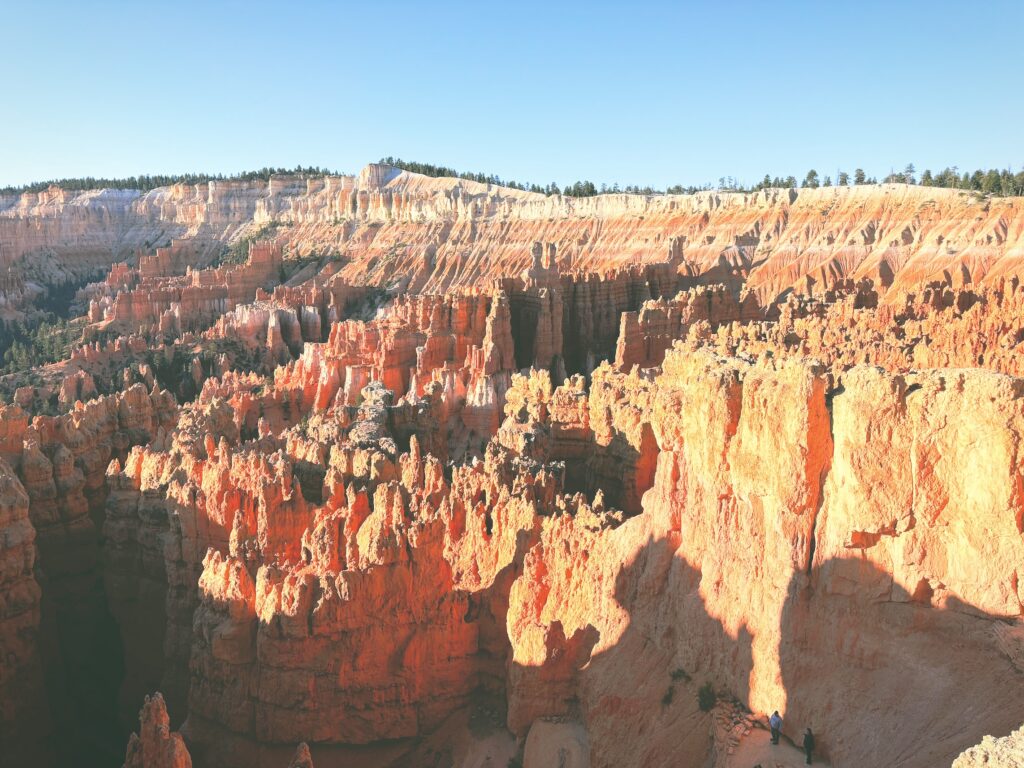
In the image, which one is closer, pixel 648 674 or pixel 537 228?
pixel 648 674

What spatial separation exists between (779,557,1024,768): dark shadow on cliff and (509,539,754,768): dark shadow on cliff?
0.94 m

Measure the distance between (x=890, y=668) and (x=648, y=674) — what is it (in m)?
3.76

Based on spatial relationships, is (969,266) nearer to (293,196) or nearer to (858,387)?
(858,387)

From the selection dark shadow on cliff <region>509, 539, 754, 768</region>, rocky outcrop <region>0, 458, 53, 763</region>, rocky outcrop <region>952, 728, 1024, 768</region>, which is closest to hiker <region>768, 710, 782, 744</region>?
dark shadow on cliff <region>509, 539, 754, 768</region>

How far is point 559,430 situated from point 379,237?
297 ft

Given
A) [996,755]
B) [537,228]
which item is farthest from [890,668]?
[537,228]

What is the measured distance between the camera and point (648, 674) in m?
12.2

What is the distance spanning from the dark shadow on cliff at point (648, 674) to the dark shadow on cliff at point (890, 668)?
3.07 feet

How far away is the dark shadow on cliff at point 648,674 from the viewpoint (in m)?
11.0

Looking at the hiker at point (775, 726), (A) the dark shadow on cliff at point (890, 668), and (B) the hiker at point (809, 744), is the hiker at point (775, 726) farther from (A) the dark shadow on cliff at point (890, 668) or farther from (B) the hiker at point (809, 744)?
(B) the hiker at point (809, 744)

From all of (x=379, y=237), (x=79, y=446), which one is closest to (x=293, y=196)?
(x=379, y=237)

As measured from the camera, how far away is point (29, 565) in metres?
17.1

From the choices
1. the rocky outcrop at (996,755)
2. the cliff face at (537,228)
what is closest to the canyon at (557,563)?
the rocky outcrop at (996,755)

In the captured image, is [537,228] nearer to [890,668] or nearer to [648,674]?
[648,674]
